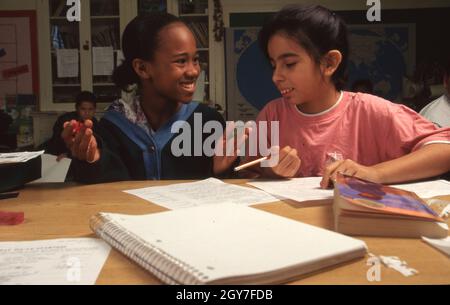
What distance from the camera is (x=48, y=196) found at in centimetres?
99

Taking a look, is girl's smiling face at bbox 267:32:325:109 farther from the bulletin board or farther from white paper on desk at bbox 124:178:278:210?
the bulletin board

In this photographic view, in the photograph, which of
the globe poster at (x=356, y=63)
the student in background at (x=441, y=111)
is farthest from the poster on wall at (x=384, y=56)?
the student in background at (x=441, y=111)

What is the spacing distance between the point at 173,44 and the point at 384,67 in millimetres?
3328

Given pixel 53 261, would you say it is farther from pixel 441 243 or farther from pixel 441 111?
pixel 441 111

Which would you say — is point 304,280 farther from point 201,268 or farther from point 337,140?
point 337,140

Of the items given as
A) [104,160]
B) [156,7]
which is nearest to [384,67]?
[156,7]

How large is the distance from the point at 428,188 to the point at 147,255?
2.36ft

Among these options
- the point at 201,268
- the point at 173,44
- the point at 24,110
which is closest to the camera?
the point at 201,268

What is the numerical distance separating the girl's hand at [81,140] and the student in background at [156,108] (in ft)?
0.37

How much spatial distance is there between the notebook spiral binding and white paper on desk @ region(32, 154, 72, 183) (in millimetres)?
658

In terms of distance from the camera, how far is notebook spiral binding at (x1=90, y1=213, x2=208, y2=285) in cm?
44

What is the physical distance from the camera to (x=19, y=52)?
418 cm

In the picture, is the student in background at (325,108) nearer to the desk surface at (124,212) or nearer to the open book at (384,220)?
the desk surface at (124,212)

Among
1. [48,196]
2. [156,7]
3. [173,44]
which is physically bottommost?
[48,196]
